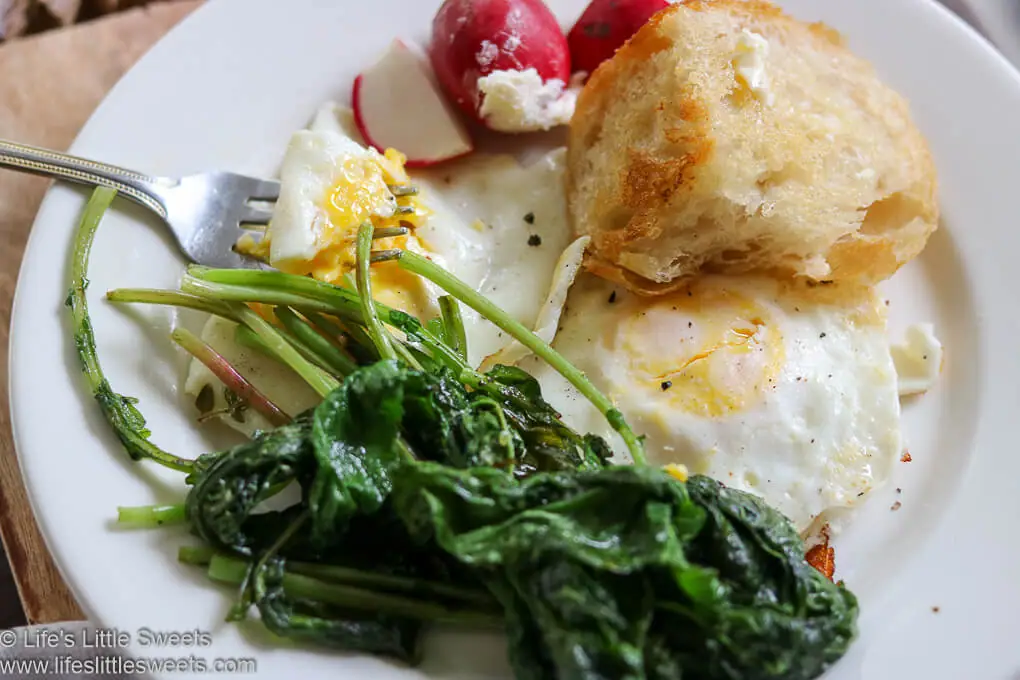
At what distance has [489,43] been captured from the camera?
99.4 inches

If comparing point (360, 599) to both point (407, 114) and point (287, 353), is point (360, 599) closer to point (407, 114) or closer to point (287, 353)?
point (287, 353)

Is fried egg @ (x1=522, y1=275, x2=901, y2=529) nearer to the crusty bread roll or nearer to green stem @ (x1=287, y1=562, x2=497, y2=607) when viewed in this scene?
the crusty bread roll

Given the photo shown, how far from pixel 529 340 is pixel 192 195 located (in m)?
1.10

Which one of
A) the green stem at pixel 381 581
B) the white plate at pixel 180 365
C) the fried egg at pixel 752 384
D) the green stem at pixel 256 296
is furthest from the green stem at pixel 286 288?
the green stem at pixel 381 581

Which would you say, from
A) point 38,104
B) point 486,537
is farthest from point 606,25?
point 38,104

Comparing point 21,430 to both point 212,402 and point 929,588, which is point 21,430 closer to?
point 212,402

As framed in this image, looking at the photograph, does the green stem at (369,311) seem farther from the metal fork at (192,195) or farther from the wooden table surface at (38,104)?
the wooden table surface at (38,104)

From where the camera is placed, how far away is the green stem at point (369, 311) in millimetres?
1921

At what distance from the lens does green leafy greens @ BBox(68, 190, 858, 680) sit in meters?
1.57

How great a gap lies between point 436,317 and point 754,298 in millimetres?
880

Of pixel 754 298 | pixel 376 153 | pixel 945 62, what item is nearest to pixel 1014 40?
pixel 945 62

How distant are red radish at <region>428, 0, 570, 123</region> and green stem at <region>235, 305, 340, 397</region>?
3.38 feet

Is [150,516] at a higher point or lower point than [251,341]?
lower

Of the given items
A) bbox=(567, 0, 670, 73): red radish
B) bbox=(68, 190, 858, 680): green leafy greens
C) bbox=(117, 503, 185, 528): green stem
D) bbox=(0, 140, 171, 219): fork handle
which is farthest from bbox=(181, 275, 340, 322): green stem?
bbox=(567, 0, 670, 73): red radish
